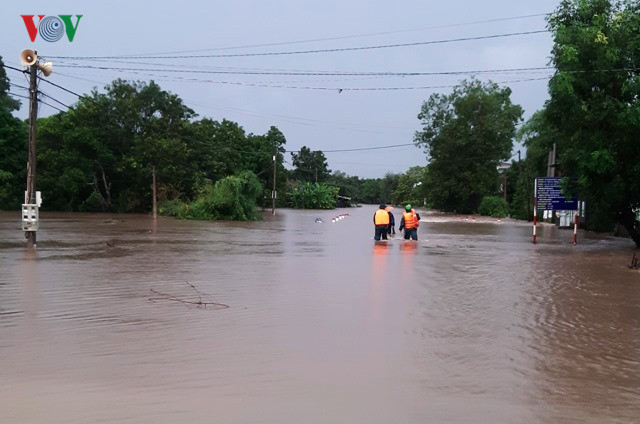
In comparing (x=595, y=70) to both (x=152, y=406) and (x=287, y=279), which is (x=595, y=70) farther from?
(x=152, y=406)

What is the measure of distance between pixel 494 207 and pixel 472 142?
7.71 meters

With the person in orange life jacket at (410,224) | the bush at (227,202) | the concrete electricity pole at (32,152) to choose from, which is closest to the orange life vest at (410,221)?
the person in orange life jacket at (410,224)

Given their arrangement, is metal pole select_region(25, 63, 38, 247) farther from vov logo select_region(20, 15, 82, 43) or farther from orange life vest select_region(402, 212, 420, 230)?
orange life vest select_region(402, 212, 420, 230)

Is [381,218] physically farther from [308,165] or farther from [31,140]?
[308,165]

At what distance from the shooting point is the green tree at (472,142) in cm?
6297

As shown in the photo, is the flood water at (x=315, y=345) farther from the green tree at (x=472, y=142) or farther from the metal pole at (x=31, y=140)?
the green tree at (x=472, y=142)

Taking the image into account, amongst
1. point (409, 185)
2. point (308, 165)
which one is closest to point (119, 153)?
point (308, 165)

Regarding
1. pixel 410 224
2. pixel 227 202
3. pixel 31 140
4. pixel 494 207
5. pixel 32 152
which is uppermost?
pixel 31 140

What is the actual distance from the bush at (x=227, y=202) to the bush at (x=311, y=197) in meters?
46.1

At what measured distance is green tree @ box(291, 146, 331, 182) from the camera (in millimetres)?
114312

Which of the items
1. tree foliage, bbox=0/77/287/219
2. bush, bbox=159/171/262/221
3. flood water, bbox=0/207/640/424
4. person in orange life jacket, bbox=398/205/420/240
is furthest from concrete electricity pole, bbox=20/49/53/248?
tree foliage, bbox=0/77/287/219

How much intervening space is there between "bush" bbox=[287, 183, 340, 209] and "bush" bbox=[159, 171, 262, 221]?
46133 millimetres

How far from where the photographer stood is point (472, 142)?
62656 millimetres

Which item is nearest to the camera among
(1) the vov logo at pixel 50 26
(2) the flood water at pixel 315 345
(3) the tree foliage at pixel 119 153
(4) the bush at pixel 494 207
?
(2) the flood water at pixel 315 345
